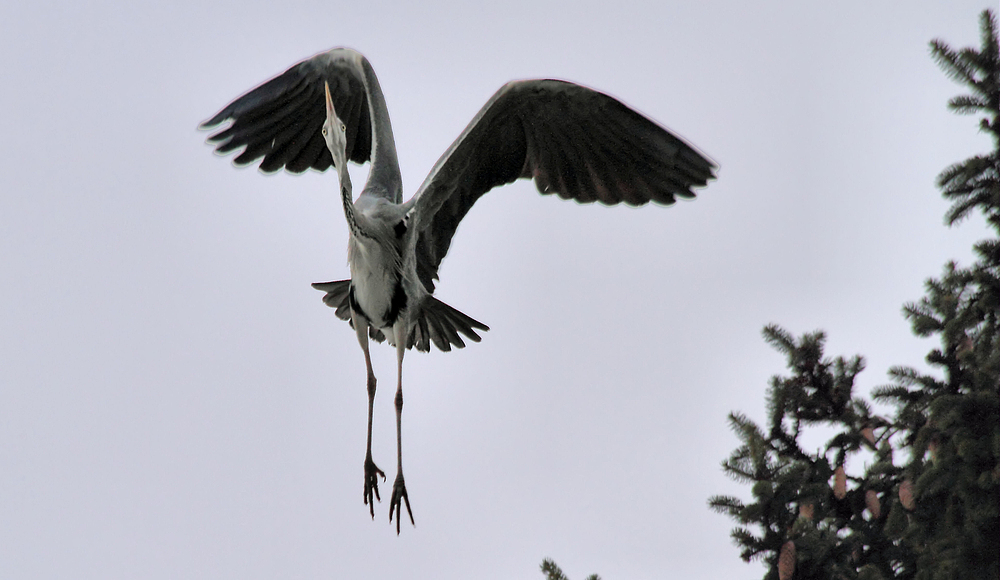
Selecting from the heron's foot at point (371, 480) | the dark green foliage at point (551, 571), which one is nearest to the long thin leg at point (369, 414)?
the heron's foot at point (371, 480)

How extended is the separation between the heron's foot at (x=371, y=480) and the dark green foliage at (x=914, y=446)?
5.46 feet

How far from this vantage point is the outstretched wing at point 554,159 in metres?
5.51

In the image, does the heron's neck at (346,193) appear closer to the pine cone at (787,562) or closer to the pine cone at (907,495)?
the pine cone at (787,562)

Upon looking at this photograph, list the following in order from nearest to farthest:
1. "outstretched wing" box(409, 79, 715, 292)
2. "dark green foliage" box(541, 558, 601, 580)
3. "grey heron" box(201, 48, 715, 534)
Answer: "dark green foliage" box(541, 558, 601, 580), "grey heron" box(201, 48, 715, 534), "outstretched wing" box(409, 79, 715, 292)

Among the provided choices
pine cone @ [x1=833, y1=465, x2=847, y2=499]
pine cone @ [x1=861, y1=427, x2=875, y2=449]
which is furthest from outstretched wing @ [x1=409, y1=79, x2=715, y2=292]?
pine cone @ [x1=833, y1=465, x2=847, y2=499]

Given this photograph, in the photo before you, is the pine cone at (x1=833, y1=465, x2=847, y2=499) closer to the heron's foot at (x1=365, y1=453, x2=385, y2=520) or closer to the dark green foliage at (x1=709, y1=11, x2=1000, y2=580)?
the dark green foliage at (x1=709, y1=11, x2=1000, y2=580)

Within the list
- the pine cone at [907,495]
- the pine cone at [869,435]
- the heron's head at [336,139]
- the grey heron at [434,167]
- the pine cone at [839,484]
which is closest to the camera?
the pine cone at [907,495]

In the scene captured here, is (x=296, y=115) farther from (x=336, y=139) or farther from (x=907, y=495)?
(x=907, y=495)

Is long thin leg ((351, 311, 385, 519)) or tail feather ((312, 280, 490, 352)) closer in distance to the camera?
long thin leg ((351, 311, 385, 519))

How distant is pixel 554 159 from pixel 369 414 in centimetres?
190

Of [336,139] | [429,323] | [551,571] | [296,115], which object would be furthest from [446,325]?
[551,571]

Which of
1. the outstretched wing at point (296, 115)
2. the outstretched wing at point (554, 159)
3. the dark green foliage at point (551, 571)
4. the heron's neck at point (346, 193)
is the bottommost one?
the dark green foliage at point (551, 571)

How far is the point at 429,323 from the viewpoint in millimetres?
5824

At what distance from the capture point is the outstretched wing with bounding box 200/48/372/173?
606cm
